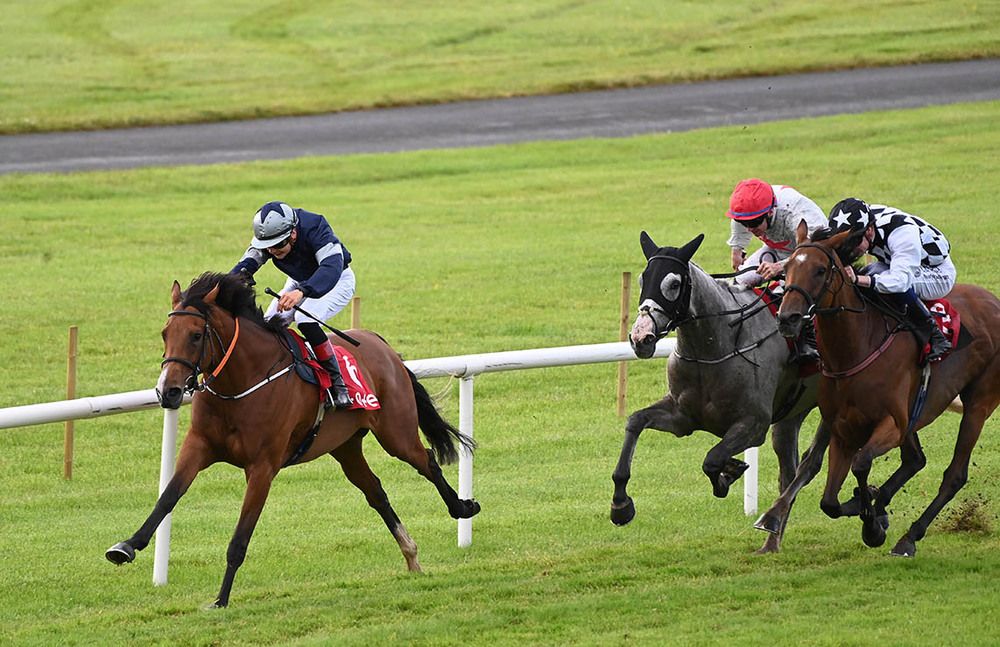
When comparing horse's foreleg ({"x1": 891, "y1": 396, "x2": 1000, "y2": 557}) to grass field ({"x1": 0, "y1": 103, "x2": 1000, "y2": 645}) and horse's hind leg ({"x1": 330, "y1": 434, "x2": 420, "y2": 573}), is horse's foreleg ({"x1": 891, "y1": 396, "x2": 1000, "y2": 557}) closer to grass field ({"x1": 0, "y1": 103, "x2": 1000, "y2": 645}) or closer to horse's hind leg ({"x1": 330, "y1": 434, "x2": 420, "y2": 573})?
grass field ({"x1": 0, "y1": 103, "x2": 1000, "y2": 645})

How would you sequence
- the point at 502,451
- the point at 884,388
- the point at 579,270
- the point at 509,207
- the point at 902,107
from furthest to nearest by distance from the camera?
1. the point at 902,107
2. the point at 509,207
3. the point at 579,270
4. the point at 502,451
5. the point at 884,388

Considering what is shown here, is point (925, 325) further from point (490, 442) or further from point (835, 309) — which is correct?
point (490, 442)

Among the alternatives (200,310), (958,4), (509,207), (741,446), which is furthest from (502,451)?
(958,4)

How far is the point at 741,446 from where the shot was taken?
845 cm

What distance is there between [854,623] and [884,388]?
5.72ft

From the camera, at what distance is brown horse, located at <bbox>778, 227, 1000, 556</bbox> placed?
26.3 ft

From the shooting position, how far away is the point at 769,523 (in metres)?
8.48

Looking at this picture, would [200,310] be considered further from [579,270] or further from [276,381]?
[579,270]

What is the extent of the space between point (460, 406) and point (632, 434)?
108cm

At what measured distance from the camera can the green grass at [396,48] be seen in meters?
27.5

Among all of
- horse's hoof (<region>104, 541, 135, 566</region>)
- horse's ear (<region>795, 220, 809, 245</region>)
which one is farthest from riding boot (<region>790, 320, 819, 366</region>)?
horse's hoof (<region>104, 541, 135, 566</region>)

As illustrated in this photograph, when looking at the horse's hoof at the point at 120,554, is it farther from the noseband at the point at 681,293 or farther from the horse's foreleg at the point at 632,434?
the noseband at the point at 681,293

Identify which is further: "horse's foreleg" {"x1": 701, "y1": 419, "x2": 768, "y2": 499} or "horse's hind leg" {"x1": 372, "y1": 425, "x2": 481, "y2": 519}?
"horse's hind leg" {"x1": 372, "y1": 425, "x2": 481, "y2": 519}

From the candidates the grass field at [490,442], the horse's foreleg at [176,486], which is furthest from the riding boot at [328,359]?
→ the grass field at [490,442]
